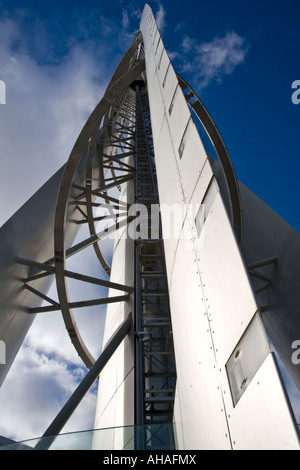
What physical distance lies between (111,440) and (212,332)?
5.35 ft

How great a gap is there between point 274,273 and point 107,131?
9579mm

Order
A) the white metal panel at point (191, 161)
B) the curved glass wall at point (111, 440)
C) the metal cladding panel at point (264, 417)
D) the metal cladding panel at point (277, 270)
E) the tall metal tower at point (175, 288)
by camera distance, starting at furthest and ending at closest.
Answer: the metal cladding panel at point (277, 270), the white metal panel at point (191, 161), the curved glass wall at point (111, 440), the tall metal tower at point (175, 288), the metal cladding panel at point (264, 417)

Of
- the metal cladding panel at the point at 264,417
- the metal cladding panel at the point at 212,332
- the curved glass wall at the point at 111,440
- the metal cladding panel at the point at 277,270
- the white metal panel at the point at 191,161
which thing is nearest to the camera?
the metal cladding panel at the point at 264,417

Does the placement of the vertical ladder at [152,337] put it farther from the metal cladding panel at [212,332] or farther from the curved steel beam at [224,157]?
the curved steel beam at [224,157]

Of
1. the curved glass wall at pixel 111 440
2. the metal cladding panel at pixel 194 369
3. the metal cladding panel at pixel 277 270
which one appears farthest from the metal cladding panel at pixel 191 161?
the metal cladding panel at pixel 277 270

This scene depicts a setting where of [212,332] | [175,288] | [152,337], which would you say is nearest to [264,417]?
[212,332]

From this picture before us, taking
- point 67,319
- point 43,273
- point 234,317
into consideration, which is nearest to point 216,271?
point 234,317

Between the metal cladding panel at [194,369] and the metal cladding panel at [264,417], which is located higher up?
the metal cladding panel at [194,369]

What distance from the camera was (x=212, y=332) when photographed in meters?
2.28

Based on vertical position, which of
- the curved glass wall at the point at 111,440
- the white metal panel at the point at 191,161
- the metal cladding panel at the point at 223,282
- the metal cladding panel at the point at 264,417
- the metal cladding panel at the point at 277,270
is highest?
the metal cladding panel at the point at 277,270

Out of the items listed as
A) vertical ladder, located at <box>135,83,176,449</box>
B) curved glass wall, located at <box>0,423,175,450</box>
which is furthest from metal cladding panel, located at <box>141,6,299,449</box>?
vertical ladder, located at <box>135,83,176,449</box>

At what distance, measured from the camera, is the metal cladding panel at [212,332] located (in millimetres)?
1573

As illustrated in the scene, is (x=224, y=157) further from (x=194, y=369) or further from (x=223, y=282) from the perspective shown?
(x=194, y=369)

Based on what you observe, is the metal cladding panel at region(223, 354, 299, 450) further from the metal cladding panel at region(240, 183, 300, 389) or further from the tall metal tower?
the metal cladding panel at region(240, 183, 300, 389)
